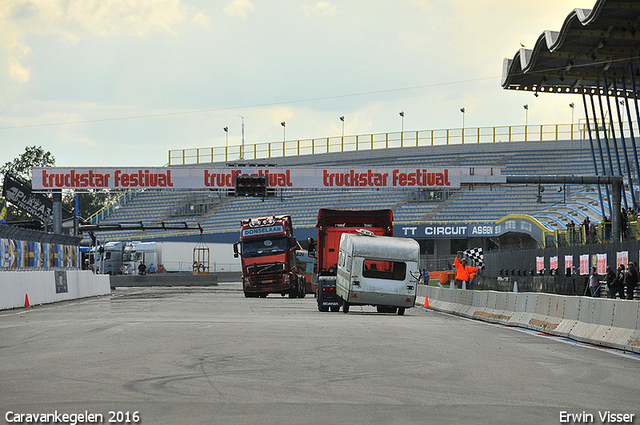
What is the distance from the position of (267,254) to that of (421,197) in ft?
107

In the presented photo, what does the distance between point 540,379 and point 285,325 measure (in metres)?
9.98

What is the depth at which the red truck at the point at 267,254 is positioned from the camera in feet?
136

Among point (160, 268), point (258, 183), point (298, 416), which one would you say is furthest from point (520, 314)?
point (160, 268)

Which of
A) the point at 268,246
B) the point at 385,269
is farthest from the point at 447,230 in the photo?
the point at 385,269

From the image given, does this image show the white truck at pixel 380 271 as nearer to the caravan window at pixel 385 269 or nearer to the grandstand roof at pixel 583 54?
the caravan window at pixel 385 269

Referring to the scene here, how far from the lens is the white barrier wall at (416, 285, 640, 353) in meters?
15.4

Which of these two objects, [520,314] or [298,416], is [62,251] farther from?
→ [298,416]

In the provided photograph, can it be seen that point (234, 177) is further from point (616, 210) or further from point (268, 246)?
point (616, 210)

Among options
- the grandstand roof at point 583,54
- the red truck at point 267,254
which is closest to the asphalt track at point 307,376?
the grandstand roof at point 583,54

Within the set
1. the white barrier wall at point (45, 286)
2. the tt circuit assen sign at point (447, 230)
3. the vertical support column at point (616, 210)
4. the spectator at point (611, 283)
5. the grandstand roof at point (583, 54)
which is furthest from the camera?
the tt circuit assen sign at point (447, 230)

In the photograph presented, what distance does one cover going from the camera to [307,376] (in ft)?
33.8

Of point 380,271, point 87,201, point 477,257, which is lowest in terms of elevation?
point 477,257

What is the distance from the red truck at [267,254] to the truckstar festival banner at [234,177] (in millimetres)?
5647

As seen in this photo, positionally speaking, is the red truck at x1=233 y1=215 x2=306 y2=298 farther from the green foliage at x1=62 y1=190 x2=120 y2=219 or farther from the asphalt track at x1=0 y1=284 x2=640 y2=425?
the green foliage at x1=62 y1=190 x2=120 y2=219
